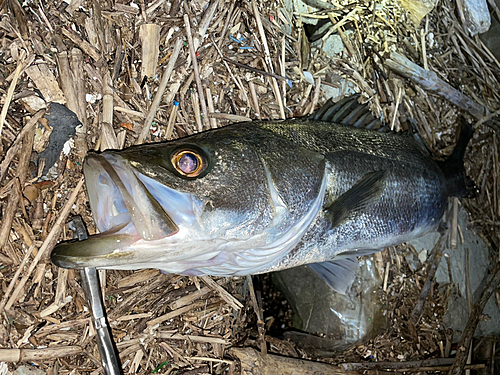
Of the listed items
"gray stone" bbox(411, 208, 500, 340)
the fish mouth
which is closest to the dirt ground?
"gray stone" bbox(411, 208, 500, 340)

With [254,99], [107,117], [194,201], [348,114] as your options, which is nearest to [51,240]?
[107,117]

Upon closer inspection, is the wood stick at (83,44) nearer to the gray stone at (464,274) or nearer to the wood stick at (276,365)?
the wood stick at (276,365)

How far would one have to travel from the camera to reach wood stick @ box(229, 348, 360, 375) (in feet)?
8.73

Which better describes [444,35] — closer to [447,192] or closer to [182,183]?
[447,192]

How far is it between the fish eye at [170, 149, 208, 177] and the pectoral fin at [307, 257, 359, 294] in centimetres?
144

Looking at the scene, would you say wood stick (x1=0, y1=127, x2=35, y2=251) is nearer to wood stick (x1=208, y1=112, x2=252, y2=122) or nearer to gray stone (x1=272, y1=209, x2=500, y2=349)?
wood stick (x1=208, y1=112, x2=252, y2=122)

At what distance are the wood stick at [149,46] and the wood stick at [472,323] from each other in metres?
3.54

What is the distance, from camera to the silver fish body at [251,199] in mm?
1733

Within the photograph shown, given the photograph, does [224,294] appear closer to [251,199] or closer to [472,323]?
[251,199]

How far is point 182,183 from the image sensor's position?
1.77 m

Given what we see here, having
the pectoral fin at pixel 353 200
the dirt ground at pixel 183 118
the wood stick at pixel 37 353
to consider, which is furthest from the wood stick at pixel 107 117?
the pectoral fin at pixel 353 200

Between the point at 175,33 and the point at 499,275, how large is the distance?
3.68 metres

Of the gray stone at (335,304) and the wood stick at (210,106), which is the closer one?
the wood stick at (210,106)

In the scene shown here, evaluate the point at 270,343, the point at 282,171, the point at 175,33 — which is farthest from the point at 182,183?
the point at 270,343
